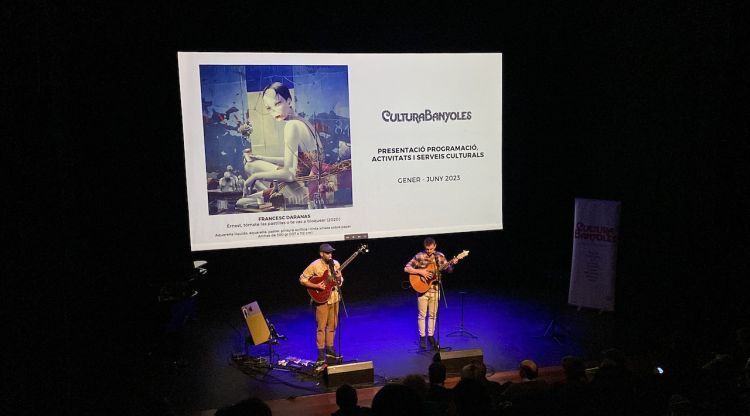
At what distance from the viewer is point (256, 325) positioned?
7238 mm

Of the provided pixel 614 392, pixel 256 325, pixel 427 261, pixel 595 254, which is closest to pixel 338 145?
pixel 427 261

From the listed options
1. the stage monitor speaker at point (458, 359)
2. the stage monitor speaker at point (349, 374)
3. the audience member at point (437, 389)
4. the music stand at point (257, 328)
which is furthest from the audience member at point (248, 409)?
the music stand at point (257, 328)

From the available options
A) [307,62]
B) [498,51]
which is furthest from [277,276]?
[498,51]

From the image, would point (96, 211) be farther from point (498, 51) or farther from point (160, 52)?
point (498, 51)

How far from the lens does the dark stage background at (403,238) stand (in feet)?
13.7

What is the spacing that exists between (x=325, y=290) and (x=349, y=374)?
984 millimetres

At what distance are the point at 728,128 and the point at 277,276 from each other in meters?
6.07

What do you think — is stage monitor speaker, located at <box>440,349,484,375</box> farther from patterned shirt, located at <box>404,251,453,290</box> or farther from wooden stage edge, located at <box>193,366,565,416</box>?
patterned shirt, located at <box>404,251,453,290</box>

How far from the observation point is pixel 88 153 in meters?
5.25

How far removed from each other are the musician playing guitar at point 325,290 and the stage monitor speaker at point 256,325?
58 centimetres

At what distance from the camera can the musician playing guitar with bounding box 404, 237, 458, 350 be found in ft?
24.5

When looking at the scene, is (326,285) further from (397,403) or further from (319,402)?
(397,403)

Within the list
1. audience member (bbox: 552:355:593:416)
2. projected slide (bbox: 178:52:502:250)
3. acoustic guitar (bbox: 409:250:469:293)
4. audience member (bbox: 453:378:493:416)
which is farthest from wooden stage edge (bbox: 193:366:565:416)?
projected slide (bbox: 178:52:502:250)

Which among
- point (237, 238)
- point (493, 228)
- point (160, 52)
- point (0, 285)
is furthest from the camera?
point (493, 228)
